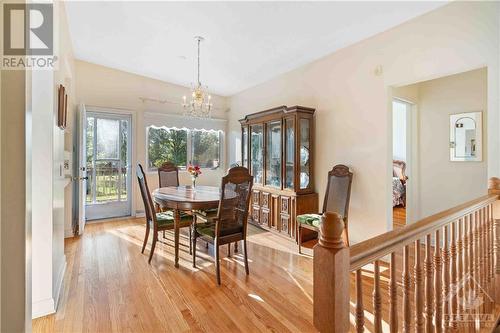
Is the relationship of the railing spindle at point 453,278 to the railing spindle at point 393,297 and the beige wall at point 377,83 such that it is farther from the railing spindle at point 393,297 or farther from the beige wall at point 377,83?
the beige wall at point 377,83

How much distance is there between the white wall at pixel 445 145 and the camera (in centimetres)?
320

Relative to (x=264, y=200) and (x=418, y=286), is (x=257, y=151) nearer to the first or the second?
(x=264, y=200)

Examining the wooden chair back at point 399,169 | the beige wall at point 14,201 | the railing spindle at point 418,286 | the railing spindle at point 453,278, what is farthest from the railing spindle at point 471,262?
the wooden chair back at point 399,169

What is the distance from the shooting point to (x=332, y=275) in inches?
31.0

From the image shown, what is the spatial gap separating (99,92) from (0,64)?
4.38 m

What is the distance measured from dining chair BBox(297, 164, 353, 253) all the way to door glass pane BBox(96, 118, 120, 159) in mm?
3859

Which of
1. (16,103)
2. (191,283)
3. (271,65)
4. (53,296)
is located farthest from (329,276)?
(271,65)

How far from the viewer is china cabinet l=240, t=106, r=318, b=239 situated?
376cm

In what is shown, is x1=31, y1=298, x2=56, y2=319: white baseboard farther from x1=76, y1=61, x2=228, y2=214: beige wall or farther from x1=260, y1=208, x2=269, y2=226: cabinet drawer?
x1=76, y1=61, x2=228, y2=214: beige wall

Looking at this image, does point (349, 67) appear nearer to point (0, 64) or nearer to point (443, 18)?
point (443, 18)

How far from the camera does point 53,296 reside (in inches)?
82.0

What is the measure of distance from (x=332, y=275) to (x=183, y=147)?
535cm

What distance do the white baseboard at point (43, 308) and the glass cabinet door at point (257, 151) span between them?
3131 millimetres

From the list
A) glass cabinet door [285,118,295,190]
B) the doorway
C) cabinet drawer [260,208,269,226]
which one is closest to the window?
cabinet drawer [260,208,269,226]
